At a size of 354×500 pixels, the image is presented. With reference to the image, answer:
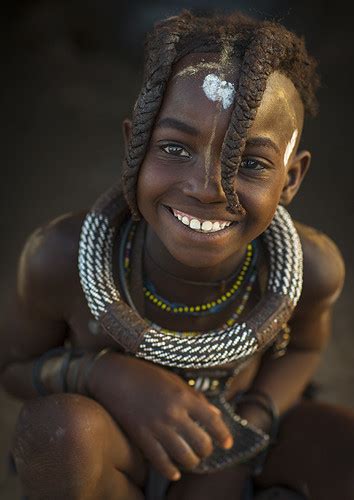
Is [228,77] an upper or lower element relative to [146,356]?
upper

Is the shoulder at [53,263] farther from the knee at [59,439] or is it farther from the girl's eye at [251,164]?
the girl's eye at [251,164]

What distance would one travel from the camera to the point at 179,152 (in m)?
1.43

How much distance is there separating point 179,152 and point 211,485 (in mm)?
816

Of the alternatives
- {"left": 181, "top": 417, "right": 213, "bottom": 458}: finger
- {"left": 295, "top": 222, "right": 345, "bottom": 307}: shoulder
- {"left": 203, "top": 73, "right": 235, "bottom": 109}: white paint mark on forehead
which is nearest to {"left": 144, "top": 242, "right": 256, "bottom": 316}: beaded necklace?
{"left": 295, "top": 222, "right": 345, "bottom": 307}: shoulder

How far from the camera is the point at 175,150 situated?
1.44 meters

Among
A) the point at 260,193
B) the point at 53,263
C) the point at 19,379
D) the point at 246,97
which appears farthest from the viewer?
the point at 19,379

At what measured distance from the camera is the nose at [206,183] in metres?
1.40

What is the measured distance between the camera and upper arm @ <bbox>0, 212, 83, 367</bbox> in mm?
1748

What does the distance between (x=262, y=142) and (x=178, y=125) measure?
A: 16cm

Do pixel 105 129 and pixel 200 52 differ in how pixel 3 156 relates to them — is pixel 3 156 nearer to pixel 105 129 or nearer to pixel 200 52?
pixel 105 129

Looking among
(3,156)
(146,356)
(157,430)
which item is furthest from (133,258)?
(3,156)

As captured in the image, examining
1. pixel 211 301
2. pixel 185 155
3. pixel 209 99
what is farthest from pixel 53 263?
pixel 209 99

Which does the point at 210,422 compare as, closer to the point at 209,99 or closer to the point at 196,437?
the point at 196,437

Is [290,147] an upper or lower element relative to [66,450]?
upper
